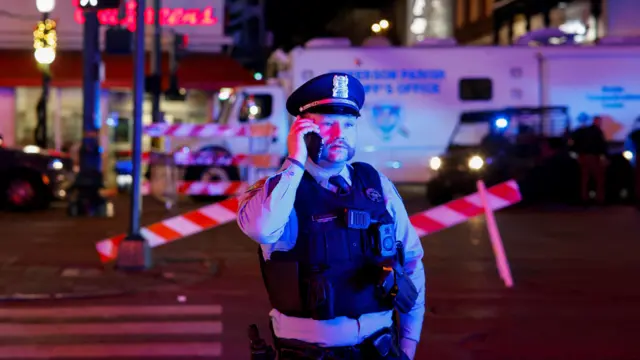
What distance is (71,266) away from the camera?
11.1m

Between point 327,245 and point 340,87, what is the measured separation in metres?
0.59

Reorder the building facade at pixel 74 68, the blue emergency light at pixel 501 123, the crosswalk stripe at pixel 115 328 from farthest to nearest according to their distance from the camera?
the building facade at pixel 74 68 < the blue emergency light at pixel 501 123 < the crosswalk stripe at pixel 115 328

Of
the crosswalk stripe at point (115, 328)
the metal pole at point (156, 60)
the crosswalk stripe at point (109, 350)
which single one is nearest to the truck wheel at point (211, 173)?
the metal pole at point (156, 60)

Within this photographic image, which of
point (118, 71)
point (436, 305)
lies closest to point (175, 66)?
point (118, 71)

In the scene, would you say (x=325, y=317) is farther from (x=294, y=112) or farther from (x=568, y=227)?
(x=568, y=227)

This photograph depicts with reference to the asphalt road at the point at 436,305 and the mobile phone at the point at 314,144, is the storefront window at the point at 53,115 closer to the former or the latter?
the asphalt road at the point at 436,305

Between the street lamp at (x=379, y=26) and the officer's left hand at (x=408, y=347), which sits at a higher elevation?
the street lamp at (x=379, y=26)

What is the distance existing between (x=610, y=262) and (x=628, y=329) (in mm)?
3774

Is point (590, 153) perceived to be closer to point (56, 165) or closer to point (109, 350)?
point (56, 165)

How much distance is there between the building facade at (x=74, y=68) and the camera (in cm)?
2636

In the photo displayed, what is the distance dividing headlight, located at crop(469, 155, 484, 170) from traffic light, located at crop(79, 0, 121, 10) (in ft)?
25.6

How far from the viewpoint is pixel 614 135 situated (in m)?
20.8

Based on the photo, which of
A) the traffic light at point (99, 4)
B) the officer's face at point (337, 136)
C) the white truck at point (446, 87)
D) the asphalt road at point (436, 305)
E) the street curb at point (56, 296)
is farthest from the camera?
the white truck at point (446, 87)

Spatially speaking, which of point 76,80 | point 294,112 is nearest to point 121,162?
point 76,80
